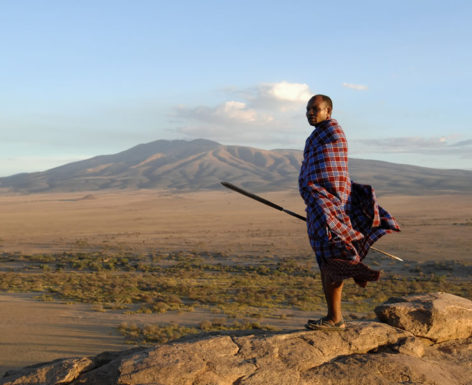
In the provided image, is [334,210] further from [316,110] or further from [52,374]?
[52,374]

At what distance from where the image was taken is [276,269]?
1969 cm

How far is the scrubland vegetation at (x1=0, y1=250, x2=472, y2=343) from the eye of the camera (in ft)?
39.1

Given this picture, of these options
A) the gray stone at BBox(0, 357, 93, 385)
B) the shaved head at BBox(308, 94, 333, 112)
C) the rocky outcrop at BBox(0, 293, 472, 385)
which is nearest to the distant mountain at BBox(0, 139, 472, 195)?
the rocky outcrop at BBox(0, 293, 472, 385)

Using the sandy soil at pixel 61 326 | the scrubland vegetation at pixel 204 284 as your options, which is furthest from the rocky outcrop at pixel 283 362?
the scrubland vegetation at pixel 204 284

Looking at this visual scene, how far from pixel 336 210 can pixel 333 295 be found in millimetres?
869

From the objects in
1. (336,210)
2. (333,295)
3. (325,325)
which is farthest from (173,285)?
(336,210)

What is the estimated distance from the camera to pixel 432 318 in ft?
16.1

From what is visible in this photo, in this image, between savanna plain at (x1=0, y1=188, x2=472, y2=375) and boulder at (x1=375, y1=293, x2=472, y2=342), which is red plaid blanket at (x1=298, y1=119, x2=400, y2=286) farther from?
savanna plain at (x1=0, y1=188, x2=472, y2=375)

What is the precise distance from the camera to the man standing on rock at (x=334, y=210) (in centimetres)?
420

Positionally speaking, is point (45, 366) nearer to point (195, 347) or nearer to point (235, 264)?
point (195, 347)

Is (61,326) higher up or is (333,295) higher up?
(333,295)

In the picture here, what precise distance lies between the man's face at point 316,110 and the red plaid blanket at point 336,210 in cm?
7

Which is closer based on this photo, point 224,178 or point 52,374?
point 52,374

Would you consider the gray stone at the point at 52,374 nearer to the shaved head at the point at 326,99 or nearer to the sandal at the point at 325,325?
the sandal at the point at 325,325
